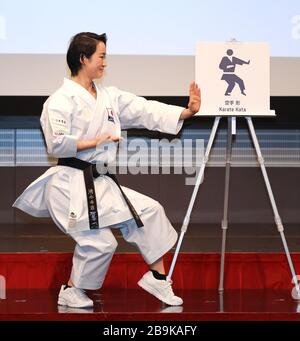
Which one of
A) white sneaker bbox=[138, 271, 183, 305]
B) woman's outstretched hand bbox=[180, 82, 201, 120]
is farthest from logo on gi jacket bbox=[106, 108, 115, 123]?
white sneaker bbox=[138, 271, 183, 305]

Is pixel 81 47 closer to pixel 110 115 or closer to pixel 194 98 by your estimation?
pixel 110 115

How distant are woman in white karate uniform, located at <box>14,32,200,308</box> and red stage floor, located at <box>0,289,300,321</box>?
11cm

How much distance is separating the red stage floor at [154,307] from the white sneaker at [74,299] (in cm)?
4

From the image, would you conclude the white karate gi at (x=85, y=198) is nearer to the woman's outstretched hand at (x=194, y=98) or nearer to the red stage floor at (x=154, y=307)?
the red stage floor at (x=154, y=307)

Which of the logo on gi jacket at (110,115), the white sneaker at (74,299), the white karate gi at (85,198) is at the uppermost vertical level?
the logo on gi jacket at (110,115)

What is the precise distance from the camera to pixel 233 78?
3695 mm

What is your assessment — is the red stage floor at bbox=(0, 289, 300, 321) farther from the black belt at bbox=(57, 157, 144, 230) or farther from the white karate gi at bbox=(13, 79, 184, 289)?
the black belt at bbox=(57, 157, 144, 230)

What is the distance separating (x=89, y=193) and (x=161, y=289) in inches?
21.5

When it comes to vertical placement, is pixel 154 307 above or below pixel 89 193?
below

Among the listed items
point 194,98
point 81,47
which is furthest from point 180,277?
point 81,47

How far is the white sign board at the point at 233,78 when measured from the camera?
3670 mm

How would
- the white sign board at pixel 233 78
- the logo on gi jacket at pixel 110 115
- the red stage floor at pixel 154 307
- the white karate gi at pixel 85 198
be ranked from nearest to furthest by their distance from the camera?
the red stage floor at pixel 154 307
the white karate gi at pixel 85 198
the logo on gi jacket at pixel 110 115
the white sign board at pixel 233 78

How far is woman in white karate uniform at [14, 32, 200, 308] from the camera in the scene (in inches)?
134

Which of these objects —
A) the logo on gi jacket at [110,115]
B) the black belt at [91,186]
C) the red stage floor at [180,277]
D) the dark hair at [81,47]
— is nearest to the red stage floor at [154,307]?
the red stage floor at [180,277]
